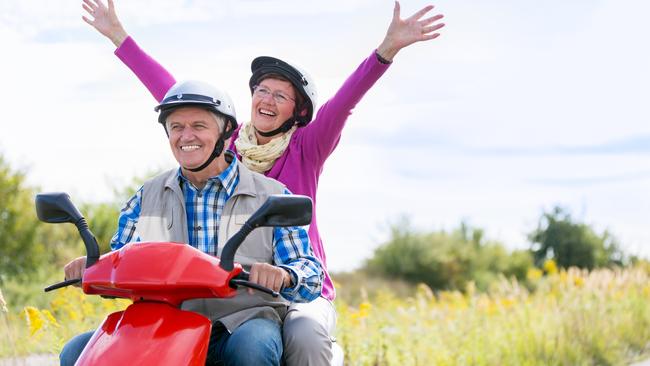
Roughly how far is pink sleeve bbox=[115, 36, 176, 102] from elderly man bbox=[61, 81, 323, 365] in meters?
2.05

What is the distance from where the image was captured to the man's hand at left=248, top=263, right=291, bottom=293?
3.26 m

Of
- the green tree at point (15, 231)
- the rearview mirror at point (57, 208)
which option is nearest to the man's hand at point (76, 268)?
the rearview mirror at point (57, 208)

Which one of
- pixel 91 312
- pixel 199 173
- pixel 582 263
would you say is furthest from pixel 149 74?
pixel 582 263

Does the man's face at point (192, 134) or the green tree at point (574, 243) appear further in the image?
the green tree at point (574, 243)

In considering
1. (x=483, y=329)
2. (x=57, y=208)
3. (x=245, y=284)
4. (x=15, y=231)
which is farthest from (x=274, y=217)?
(x=15, y=231)

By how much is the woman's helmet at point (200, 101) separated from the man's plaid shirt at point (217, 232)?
0.16 meters

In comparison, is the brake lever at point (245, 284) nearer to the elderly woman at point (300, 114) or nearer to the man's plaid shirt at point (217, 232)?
the man's plaid shirt at point (217, 232)

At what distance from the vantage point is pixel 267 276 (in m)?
3.28

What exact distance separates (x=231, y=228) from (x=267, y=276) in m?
0.59

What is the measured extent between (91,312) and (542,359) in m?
4.37

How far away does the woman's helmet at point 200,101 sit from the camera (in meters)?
3.63

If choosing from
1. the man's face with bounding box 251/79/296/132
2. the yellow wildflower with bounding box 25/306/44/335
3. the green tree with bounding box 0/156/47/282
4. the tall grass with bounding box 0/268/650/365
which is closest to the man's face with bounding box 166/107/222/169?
the man's face with bounding box 251/79/296/132

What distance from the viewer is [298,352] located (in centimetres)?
357

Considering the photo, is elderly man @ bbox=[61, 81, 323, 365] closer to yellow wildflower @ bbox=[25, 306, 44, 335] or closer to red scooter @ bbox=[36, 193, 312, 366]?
red scooter @ bbox=[36, 193, 312, 366]
